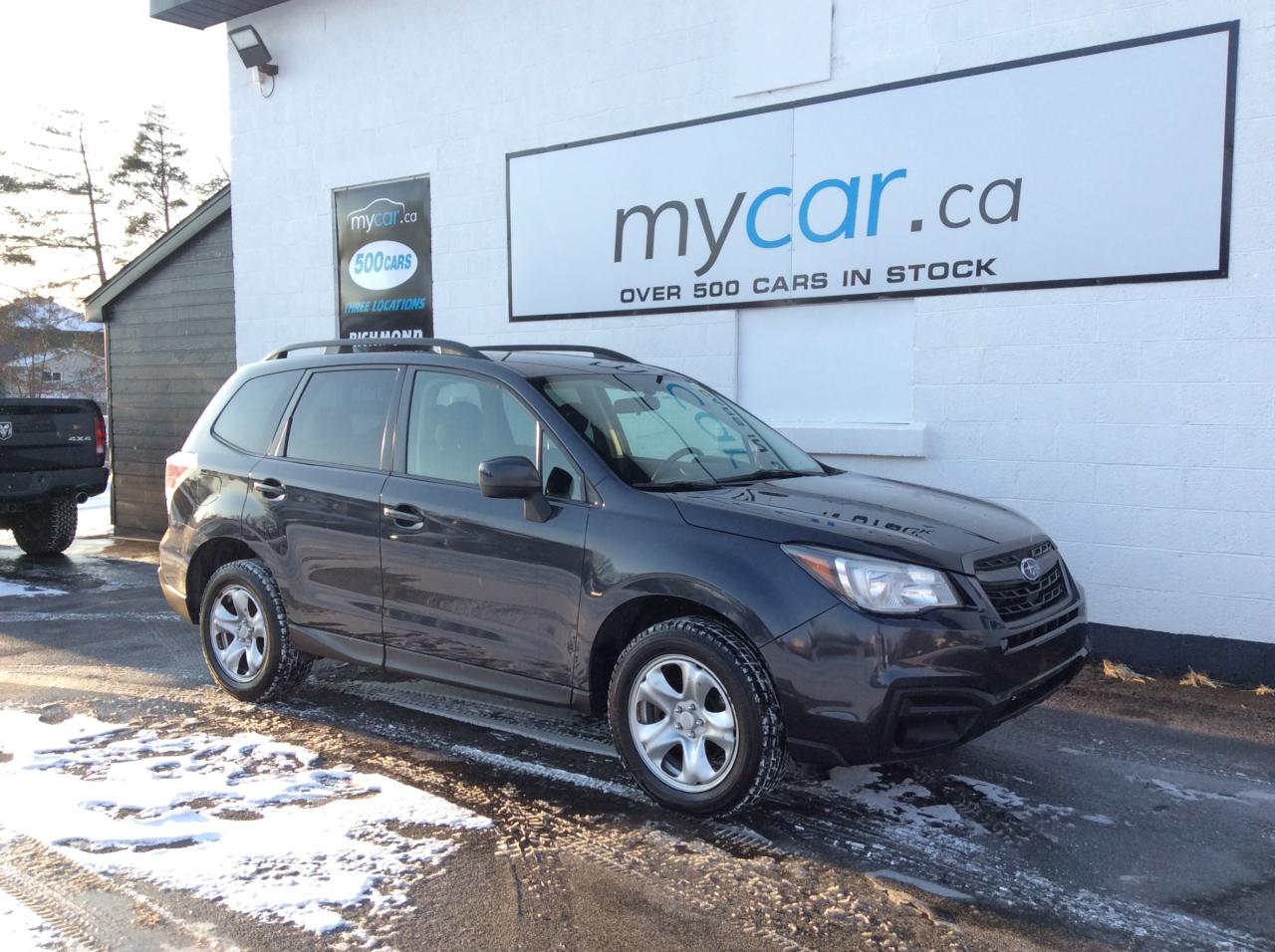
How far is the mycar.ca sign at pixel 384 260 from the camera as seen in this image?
9961 mm

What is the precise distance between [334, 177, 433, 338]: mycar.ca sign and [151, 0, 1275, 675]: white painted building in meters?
0.19

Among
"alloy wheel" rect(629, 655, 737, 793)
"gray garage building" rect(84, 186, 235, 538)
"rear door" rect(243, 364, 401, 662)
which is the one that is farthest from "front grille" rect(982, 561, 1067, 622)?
"gray garage building" rect(84, 186, 235, 538)

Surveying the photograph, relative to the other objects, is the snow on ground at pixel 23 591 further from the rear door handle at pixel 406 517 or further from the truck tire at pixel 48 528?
the rear door handle at pixel 406 517

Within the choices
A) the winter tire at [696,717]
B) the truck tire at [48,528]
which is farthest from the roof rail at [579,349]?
the truck tire at [48,528]

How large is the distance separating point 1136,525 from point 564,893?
4.53 meters

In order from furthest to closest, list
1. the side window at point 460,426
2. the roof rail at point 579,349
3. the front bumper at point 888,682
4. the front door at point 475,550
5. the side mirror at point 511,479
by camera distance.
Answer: the roof rail at point 579,349 → the side window at point 460,426 → the front door at point 475,550 → the side mirror at point 511,479 → the front bumper at point 888,682

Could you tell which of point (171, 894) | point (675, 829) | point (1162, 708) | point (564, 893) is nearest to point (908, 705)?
point (675, 829)

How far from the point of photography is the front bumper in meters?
3.48

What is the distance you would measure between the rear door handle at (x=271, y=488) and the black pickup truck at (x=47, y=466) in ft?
20.4

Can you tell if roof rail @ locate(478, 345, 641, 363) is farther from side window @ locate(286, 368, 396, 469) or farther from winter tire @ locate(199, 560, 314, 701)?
winter tire @ locate(199, 560, 314, 701)

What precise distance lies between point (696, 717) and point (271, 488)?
2647 mm

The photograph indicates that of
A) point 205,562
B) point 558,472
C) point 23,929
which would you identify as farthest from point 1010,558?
point 205,562

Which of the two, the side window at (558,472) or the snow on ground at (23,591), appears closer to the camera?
the side window at (558,472)

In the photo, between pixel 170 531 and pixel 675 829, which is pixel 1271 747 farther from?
pixel 170 531
